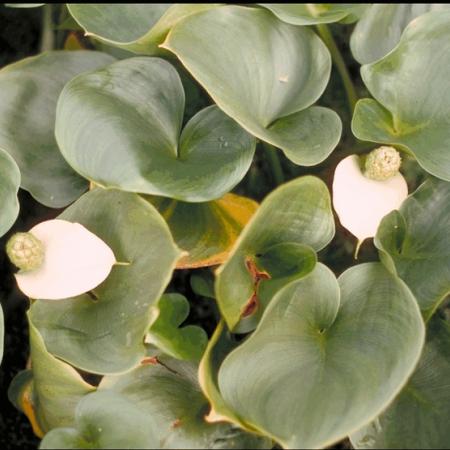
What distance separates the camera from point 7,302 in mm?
1044

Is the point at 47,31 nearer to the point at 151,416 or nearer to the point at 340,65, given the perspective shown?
the point at 340,65

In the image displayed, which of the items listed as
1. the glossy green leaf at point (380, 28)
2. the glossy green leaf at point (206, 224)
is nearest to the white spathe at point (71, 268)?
the glossy green leaf at point (206, 224)

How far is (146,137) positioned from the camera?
0.75 m

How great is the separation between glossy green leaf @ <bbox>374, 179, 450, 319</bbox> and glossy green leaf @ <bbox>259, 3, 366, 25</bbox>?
193 millimetres

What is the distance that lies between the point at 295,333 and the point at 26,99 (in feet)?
1.23

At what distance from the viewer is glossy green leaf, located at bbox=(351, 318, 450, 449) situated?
72cm

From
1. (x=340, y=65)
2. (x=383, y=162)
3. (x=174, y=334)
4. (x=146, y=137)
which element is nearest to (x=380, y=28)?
(x=340, y=65)

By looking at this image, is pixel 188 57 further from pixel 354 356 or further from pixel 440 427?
pixel 440 427

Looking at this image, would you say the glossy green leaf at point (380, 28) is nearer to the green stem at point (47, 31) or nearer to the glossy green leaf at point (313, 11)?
the glossy green leaf at point (313, 11)

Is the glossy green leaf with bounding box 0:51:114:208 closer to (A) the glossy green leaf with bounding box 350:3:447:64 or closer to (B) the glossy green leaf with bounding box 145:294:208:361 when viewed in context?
(B) the glossy green leaf with bounding box 145:294:208:361

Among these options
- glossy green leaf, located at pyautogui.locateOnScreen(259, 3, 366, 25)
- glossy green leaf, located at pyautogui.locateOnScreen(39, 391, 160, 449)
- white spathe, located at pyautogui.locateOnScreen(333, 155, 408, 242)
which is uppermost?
glossy green leaf, located at pyautogui.locateOnScreen(259, 3, 366, 25)

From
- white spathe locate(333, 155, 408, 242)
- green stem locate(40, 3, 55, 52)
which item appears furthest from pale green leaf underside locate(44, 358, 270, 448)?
green stem locate(40, 3, 55, 52)

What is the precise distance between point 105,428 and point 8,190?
9.3 inches

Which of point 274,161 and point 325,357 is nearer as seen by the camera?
point 325,357
